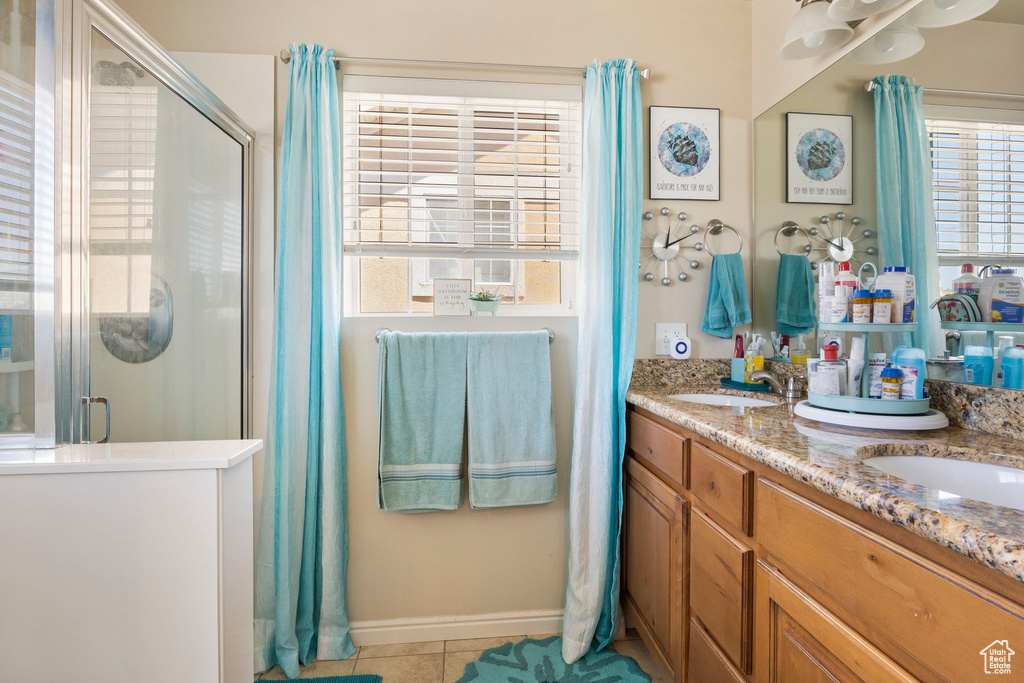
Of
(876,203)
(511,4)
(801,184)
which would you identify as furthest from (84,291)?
(801,184)

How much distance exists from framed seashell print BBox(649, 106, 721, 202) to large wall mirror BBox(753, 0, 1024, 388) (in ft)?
1.19

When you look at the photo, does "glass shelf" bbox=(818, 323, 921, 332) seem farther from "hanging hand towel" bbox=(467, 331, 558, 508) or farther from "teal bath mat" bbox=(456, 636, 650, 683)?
"teal bath mat" bbox=(456, 636, 650, 683)

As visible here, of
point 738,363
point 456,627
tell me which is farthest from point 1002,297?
point 456,627

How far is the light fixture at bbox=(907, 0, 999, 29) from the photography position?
1.14 meters

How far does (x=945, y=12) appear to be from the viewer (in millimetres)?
1210

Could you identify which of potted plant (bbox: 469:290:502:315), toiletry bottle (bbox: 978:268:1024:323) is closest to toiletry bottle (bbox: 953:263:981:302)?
toiletry bottle (bbox: 978:268:1024:323)

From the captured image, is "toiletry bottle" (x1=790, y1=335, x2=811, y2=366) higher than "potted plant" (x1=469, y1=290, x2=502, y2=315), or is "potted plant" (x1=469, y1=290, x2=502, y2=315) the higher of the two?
"potted plant" (x1=469, y1=290, x2=502, y2=315)

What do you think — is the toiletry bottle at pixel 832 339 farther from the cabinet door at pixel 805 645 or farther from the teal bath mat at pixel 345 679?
the teal bath mat at pixel 345 679

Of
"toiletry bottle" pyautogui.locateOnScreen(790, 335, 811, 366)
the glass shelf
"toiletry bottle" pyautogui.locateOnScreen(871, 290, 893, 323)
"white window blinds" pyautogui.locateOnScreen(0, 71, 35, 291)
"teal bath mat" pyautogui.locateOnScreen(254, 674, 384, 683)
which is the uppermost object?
"white window blinds" pyautogui.locateOnScreen(0, 71, 35, 291)

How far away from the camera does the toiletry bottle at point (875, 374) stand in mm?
1191

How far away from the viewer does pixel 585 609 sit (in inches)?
71.4

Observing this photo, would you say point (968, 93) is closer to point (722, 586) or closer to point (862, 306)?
point (862, 306)

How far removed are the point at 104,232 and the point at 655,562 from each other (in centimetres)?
175

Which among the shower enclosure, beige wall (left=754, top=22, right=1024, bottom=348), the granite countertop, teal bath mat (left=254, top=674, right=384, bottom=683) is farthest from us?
teal bath mat (left=254, top=674, right=384, bottom=683)
